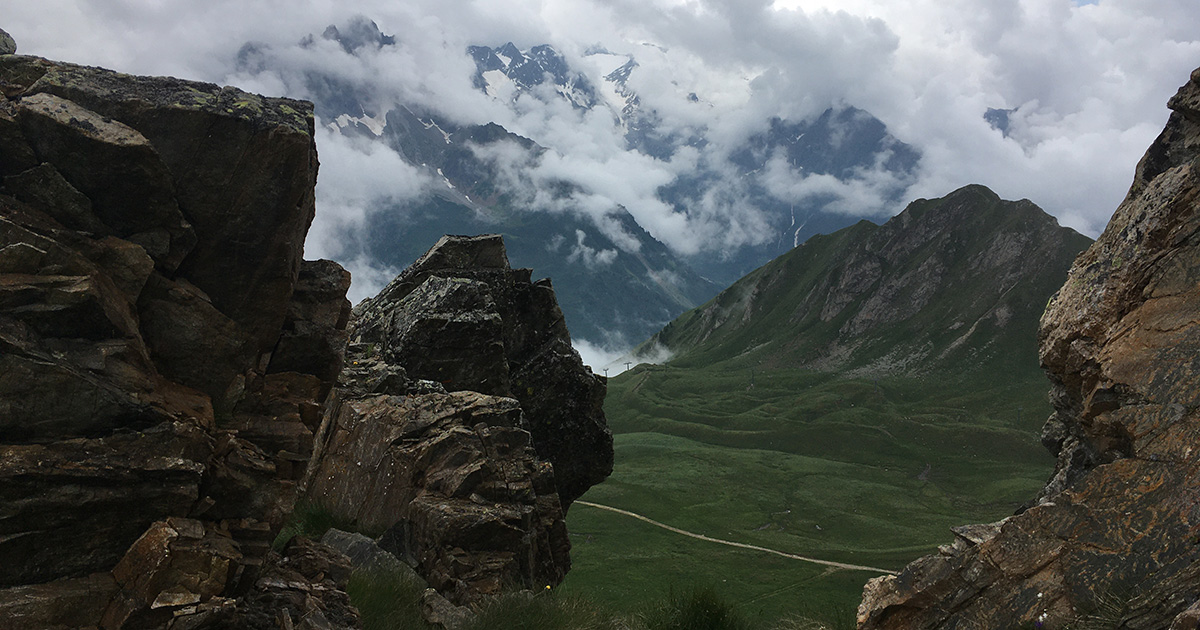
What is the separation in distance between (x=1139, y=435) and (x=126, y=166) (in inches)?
832

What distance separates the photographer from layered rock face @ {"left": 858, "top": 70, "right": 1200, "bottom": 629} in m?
13.2

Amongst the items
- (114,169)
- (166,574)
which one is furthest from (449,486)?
(114,169)

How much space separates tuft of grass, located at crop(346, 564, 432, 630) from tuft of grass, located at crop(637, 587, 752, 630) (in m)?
6.11

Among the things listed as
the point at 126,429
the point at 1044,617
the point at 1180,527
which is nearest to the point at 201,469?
the point at 126,429

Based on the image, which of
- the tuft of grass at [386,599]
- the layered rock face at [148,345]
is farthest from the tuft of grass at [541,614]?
the layered rock face at [148,345]

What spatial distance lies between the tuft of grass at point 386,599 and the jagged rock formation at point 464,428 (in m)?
2.47

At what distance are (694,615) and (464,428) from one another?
10.7m

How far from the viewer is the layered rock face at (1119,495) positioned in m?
13.2

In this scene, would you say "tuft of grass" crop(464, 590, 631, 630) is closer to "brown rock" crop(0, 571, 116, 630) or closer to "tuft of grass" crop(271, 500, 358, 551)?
"tuft of grass" crop(271, 500, 358, 551)

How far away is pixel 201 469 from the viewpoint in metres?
12.0

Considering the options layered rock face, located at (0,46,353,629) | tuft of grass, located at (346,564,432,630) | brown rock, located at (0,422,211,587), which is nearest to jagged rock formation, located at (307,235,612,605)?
tuft of grass, located at (346,564,432,630)

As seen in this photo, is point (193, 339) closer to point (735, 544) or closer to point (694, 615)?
point (694, 615)

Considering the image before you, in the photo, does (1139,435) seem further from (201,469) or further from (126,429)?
(126,429)

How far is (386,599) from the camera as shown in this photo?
1667 centimetres
